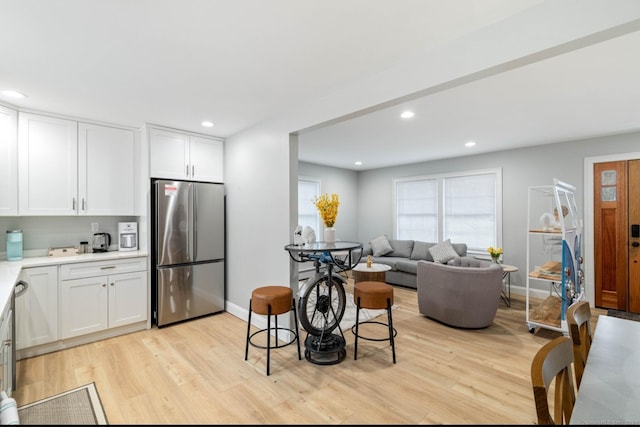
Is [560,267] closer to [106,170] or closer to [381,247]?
[381,247]

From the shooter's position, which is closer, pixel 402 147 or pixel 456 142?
pixel 456 142

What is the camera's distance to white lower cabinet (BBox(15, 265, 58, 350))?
2674 millimetres

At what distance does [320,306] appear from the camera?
2709 mm

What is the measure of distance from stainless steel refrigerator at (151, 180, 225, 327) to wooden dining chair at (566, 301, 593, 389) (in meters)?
3.55

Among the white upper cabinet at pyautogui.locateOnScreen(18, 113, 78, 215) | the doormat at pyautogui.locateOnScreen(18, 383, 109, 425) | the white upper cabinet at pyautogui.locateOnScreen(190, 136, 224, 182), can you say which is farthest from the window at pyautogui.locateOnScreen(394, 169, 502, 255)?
the doormat at pyautogui.locateOnScreen(18, 383, 109, 425)

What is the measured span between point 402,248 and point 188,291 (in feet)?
13.8

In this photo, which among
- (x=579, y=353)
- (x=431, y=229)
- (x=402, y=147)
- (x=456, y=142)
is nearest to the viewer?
(x=579, y=353)

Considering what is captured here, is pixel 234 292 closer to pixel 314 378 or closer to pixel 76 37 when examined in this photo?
pixel 314 378

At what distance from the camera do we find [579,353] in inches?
52.4

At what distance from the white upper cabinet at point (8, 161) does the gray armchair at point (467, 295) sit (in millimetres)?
4498

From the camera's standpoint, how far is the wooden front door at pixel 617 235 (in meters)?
3.99

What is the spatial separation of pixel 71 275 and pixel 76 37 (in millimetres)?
2271

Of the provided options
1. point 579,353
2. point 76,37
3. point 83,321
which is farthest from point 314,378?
point 76,37

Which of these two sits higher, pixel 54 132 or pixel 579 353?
pixel 54 132
